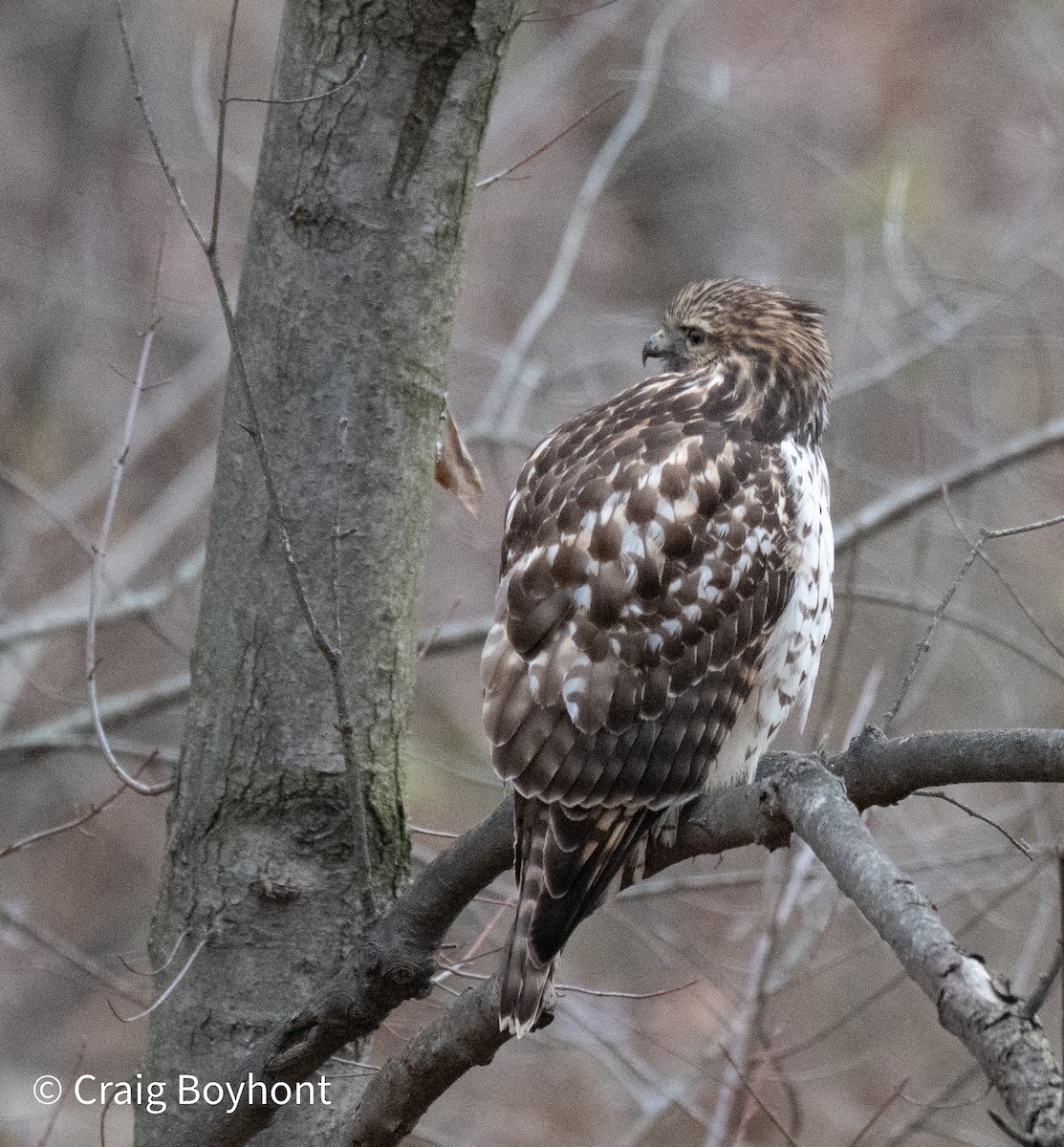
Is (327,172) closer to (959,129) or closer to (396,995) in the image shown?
(396,995)

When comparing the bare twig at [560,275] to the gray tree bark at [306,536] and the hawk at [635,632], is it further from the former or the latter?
the gray tree bark at [306,536]

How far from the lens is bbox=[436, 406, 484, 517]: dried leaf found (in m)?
3.28

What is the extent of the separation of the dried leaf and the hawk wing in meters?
0.13

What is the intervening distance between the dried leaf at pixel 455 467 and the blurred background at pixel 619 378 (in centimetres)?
163

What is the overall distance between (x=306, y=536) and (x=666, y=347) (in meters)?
1.34

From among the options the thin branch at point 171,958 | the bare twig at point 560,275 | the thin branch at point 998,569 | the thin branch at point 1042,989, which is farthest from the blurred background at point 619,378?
the thin branch at point 1042,989

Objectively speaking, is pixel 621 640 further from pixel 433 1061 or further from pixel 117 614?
pixel 117 614

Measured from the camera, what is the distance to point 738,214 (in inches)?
328

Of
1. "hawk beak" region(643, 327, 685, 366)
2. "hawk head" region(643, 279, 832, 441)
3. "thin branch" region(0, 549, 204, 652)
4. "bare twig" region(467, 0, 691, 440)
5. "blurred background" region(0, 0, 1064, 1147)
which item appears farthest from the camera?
"blurred background" region(0, 0, 1064, 1147)

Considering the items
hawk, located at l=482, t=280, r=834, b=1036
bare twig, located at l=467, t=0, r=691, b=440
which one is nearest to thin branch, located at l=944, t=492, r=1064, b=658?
hawk, located at l=482, t=280, r=834, b=1036

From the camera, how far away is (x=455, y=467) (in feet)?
10.8

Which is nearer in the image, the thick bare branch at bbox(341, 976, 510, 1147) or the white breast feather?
the thick bare branch at bbox(341, 976, 510, 1147)

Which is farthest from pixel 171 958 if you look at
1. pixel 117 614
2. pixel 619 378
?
pixel 619 378

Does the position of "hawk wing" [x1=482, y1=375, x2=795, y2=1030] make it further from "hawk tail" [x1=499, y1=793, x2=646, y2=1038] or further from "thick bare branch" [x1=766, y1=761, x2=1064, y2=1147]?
"thick bare branch" [x1=766, y1=761, x2=1064, y2=1147]
